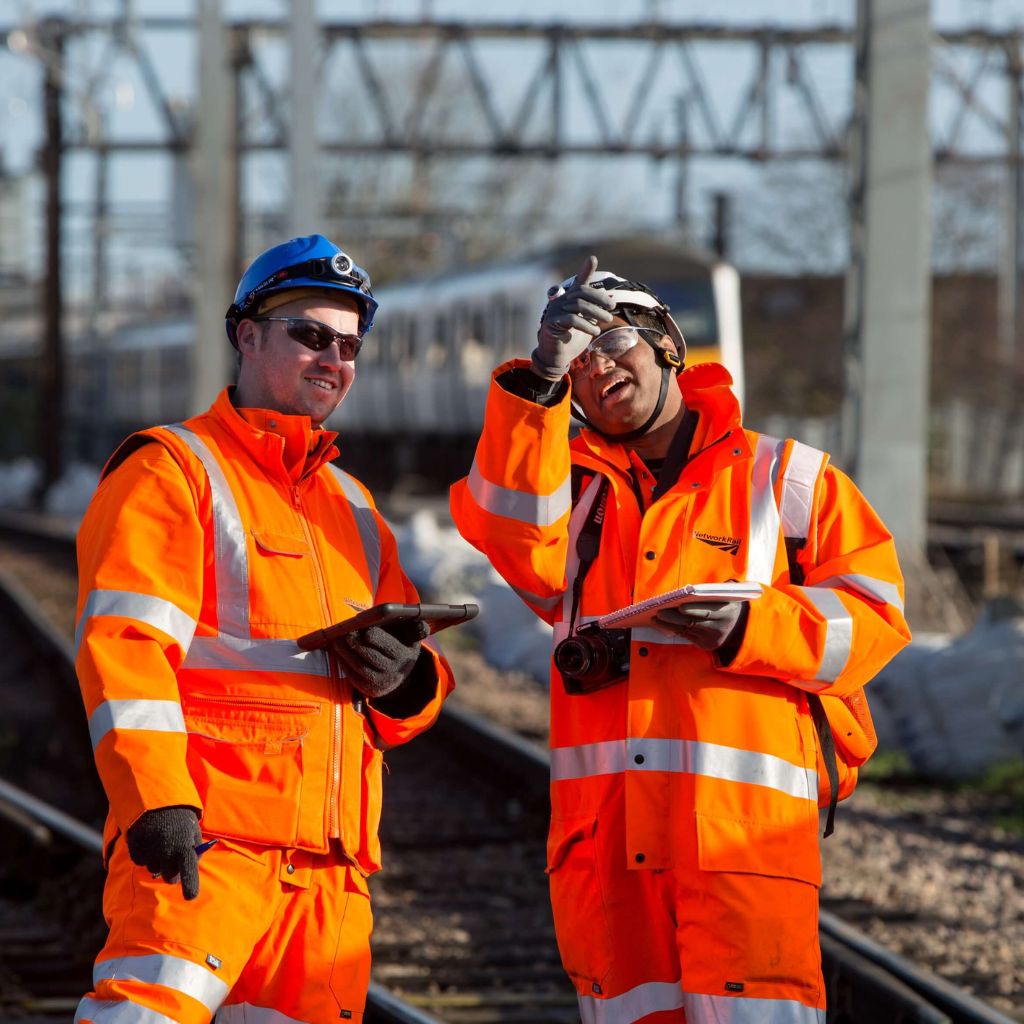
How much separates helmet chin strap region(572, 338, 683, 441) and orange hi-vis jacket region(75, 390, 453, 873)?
1.77 ft

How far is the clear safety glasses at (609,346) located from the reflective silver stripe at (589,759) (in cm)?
70

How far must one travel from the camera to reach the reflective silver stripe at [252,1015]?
11.0ft

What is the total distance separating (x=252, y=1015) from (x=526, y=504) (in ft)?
3.35

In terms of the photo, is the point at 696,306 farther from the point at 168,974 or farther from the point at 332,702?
the point at 168,974

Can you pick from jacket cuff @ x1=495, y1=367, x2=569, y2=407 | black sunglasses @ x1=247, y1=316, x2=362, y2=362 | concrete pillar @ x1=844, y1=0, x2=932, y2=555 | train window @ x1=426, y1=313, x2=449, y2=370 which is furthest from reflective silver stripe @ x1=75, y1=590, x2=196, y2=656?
A: train window @ x1=426, y1=313, x2=449, y2=370

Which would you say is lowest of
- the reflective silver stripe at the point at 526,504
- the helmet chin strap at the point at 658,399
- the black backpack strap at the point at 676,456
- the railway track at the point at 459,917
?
the railway track at the point at 459,917

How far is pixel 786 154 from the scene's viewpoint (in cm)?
2869

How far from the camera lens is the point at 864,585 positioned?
365 cm

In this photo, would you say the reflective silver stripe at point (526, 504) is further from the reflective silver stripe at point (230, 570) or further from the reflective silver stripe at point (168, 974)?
the reflective silver stripe at point (168, 974)

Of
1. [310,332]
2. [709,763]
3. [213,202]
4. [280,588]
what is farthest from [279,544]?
[213,202]

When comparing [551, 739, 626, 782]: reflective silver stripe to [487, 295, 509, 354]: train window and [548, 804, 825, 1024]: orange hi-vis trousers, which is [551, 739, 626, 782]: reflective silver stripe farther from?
[487, 295, 509, 354]: train window

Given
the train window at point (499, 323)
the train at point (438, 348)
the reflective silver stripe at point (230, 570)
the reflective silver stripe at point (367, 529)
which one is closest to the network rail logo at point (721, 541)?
the reflective silver stripe at point (367, 529)

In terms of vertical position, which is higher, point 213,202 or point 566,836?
point 213,202

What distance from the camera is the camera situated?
357 centimetres
